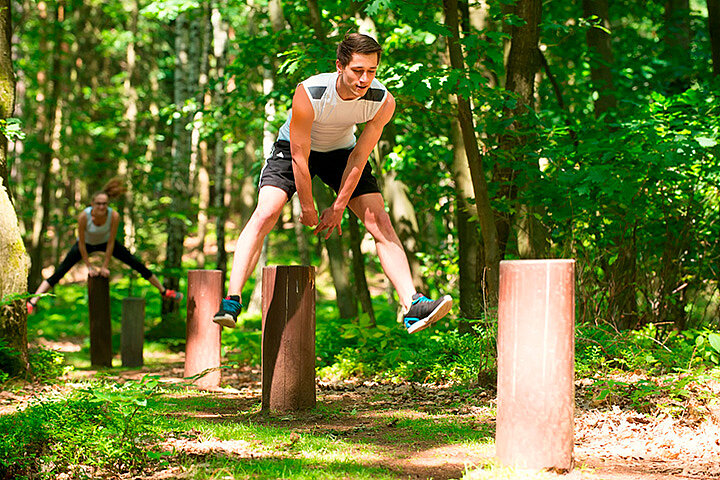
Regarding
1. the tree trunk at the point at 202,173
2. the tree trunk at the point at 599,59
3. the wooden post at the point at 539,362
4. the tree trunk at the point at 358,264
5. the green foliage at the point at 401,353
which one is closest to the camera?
the wooden post at the point at 539,362

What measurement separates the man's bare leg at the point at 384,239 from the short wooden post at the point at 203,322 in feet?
9.27

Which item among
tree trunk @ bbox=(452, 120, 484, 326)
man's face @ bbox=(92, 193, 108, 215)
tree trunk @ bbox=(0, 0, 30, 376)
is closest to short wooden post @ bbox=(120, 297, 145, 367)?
man's face @ bbox=(92, 193, 108, 215)

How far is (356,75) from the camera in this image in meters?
4.52

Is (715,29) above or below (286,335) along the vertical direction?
above

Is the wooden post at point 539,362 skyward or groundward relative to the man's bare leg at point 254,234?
groundward

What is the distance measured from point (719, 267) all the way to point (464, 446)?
4.74 meters

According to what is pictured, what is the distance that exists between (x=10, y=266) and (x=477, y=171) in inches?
185

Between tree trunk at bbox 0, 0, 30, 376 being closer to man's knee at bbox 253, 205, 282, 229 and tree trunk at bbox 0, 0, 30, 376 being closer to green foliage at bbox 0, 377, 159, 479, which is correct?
green foliage at bbox 0, 377, 159, 479

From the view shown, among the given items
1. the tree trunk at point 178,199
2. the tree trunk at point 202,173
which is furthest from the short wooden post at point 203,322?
the tree trunk at point 202,173

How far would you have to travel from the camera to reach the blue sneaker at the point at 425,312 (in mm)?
4469

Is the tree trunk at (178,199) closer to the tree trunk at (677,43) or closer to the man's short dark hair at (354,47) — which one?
the man's short dark hair at (354,47)

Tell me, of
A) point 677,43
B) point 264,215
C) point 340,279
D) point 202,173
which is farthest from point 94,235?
point 202,173

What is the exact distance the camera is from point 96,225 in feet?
32.3

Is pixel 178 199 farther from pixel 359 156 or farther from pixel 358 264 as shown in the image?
pixel 359 156
